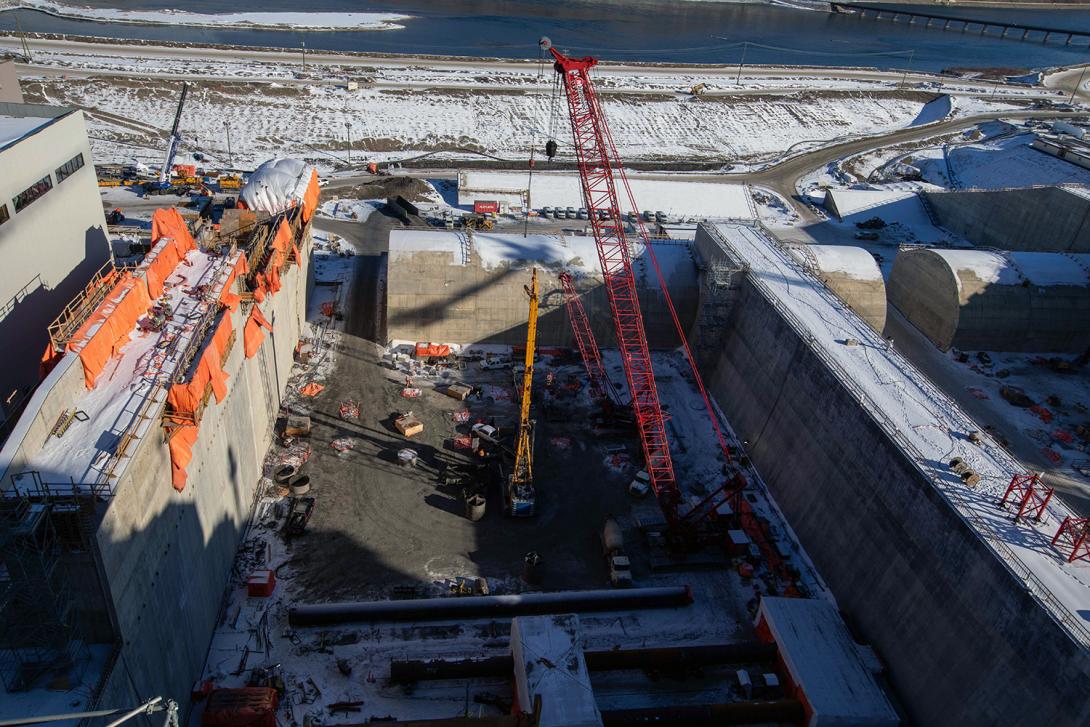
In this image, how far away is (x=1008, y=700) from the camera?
923 inches

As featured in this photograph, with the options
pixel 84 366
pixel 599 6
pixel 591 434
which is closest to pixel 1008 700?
pixel 591 434

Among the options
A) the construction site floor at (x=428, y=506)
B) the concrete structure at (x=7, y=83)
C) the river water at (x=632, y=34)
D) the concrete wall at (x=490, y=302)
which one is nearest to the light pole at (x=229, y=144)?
the concrete structure at (x=7, y=83)

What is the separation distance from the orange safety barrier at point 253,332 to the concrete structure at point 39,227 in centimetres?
949

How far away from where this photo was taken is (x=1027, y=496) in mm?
25953

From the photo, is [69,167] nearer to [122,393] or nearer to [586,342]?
[122,393]

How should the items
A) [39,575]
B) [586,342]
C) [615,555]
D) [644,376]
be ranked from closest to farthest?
[39,575], [615,555], [644,376], [586,342]

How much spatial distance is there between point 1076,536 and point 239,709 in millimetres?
29722

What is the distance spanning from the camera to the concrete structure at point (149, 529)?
19766mm

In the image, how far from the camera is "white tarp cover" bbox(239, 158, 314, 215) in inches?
1879

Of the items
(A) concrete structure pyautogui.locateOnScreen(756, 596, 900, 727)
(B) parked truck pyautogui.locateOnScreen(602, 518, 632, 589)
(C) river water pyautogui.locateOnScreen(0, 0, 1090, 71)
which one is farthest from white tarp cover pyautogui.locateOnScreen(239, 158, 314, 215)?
(C) river water pyautogui.locateOnScreen(0, 0, 1090, 71)

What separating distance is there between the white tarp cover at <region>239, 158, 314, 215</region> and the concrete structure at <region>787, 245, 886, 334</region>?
3441 cm

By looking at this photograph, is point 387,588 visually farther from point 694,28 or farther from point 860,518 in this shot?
point 694,28

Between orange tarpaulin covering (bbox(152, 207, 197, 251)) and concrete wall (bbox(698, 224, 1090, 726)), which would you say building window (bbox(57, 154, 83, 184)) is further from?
concrete wall (bbox(698, 224, 1090, 726))

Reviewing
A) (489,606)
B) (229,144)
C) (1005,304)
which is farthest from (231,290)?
(229,144)
